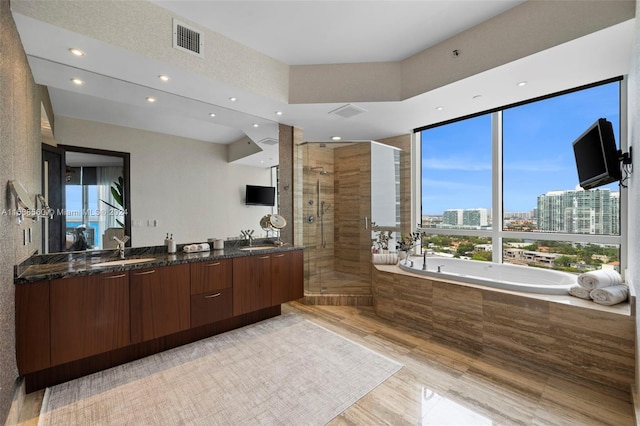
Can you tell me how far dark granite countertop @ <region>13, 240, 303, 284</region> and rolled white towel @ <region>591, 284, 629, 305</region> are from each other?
112 inches

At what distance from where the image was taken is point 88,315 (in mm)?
1988

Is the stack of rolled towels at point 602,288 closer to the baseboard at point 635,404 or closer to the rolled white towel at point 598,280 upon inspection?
the rolled white towel at point 598,280

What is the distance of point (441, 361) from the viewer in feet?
7.41

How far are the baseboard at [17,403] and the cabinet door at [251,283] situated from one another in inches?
58.4

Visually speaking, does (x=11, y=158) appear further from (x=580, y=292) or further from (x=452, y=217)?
(x=452, y=217)

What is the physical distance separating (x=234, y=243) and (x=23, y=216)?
1805 millimetres

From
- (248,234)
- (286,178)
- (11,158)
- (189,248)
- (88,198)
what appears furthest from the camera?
(286,178)

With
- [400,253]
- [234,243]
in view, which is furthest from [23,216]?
[400,253]

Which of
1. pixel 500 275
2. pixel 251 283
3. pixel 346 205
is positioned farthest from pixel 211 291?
pixel 500 275

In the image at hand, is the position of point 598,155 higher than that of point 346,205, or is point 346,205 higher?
point 598,155

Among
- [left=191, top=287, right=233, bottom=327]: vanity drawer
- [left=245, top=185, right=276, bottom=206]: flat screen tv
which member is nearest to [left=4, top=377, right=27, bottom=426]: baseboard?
[left=191, top=287, right=233, bottom=327]: vanity drawer

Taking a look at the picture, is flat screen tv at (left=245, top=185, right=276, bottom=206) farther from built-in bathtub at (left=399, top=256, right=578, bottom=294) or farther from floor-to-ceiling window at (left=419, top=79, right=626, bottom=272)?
floor-to-ceiling window at (left=419, top=79, right=626, bottom=272)

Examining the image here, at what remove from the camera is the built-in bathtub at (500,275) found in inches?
92.8

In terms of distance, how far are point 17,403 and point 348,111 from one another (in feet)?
11.9
